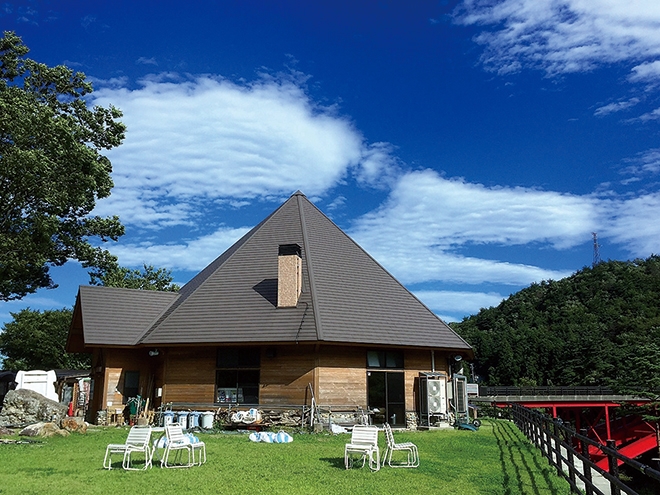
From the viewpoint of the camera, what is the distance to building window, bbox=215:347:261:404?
20234 mm

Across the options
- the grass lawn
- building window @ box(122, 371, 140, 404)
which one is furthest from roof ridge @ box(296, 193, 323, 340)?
building window @ box(122, 371, 140, 404)

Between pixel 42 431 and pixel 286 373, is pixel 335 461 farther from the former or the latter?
pixel 42 431

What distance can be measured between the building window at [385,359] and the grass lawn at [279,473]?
555cm

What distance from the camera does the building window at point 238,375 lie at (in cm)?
2023

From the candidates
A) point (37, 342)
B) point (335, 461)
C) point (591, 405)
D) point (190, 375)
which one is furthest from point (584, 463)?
point (37, 342)

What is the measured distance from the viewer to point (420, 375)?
21516 millimetres

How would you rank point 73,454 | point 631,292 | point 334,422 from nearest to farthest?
point 73,454
point 334,422
point 631,292

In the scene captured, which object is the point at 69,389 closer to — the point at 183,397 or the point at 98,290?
the point at 98,290

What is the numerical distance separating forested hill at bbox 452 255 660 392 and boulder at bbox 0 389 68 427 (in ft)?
180

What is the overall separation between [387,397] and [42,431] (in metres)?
11.4

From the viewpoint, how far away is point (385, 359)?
2117 centimetres

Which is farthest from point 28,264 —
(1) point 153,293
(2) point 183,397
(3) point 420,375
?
(3) point 420,375

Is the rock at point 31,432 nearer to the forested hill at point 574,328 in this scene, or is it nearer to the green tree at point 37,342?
the green tree at point 37,342

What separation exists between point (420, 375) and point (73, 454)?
12577mm
